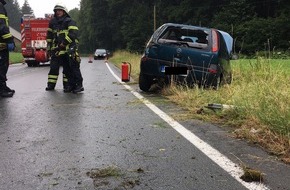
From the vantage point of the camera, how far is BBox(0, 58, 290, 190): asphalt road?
3559 millimetres

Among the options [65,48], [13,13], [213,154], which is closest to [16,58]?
[65,48]

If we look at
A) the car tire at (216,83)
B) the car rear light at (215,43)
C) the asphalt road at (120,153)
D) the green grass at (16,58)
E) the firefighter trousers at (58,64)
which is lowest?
the green grass at (16,58)

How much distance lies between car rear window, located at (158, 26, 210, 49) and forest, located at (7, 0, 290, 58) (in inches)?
456

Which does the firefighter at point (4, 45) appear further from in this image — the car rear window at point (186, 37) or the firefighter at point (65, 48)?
the car rear window at point (186, 37)

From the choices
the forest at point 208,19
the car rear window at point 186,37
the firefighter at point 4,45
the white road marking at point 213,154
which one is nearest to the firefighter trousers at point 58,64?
the firefighter at point 4,45

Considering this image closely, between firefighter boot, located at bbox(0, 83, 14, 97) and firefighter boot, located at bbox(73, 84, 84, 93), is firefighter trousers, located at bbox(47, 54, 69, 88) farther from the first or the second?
firefighter boot, located at bbox(0, 83, 14, 97)

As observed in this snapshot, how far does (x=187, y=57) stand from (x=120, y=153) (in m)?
4.72

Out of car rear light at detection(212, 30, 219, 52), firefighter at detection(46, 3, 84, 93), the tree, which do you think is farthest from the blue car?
the tree

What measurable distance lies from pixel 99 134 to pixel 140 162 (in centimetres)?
132

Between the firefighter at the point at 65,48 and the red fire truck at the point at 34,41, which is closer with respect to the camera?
the firefighter at the point at 65,48

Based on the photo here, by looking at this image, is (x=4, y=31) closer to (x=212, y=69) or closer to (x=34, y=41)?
(x=212, y=69)

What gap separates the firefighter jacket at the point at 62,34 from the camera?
31.6ft

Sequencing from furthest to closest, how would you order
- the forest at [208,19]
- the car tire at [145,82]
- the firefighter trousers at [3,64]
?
the forest at [208,19]
the car tire at [145,82]
the firefighter trousers at [3,64]

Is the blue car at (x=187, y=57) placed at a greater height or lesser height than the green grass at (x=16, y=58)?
greater
